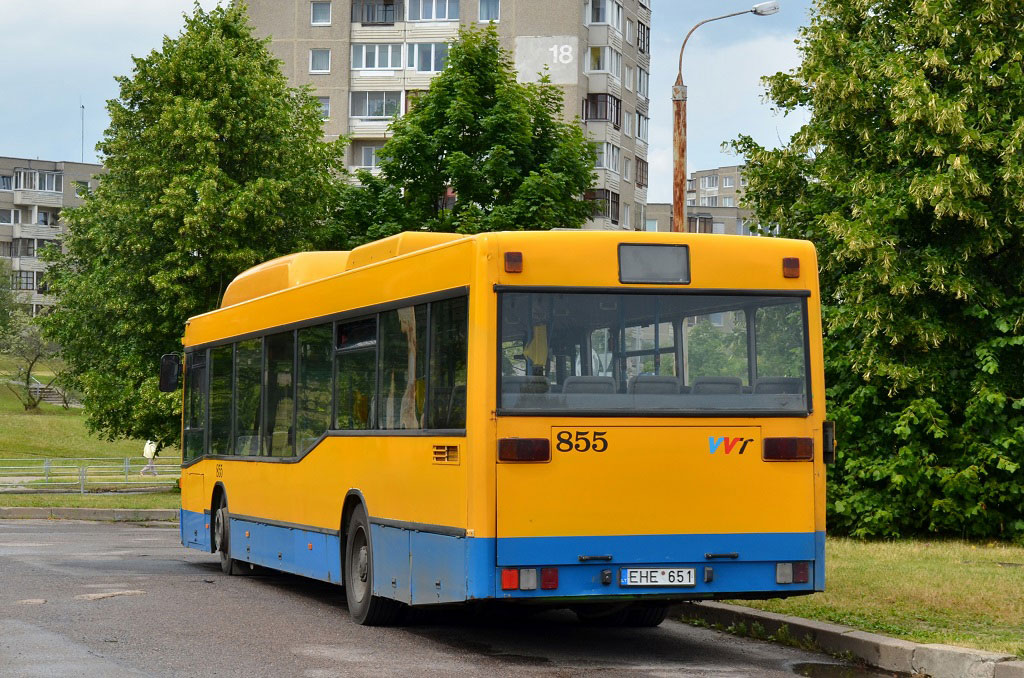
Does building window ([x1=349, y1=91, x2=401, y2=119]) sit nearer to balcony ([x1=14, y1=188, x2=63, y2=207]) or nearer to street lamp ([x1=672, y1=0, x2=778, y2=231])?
street lamp ([x1=672, y1=0, x2=778, y2=231])

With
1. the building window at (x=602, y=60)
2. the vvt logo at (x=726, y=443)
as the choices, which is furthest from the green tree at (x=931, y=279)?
the building window at (x=602, y=60)

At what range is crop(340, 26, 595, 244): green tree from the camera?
35.6m

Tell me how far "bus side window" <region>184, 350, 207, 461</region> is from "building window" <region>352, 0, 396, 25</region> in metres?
58.9

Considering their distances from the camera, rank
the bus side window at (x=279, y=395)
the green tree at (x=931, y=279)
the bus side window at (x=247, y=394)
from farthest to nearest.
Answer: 1. the green tree at (x=931, y=279)
2. the bus side window at (x=247, y=394)
3. the bus side window at (x=279, y=395)

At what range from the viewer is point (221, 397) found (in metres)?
17.6

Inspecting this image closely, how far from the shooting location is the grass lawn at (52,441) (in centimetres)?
7100

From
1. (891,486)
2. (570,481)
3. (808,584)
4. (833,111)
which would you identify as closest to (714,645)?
(808,584)

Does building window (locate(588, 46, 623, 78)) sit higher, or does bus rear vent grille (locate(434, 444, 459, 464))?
building window (locate(588, 46, 623, 78))

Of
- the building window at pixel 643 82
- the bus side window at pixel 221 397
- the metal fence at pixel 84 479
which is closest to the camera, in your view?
the bus side window at pixel 221 397

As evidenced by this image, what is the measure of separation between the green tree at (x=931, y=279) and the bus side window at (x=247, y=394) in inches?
343

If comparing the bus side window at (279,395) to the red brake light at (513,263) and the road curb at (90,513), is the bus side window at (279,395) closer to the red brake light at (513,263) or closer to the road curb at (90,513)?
the red brake light at (513,263)

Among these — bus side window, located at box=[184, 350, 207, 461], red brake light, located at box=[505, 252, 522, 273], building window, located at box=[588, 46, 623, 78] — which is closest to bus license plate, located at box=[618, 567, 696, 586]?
red brake light, located at box=[505, 252, 522, 273]

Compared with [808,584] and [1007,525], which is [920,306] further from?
[808,584]

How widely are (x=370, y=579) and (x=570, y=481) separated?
255cm
